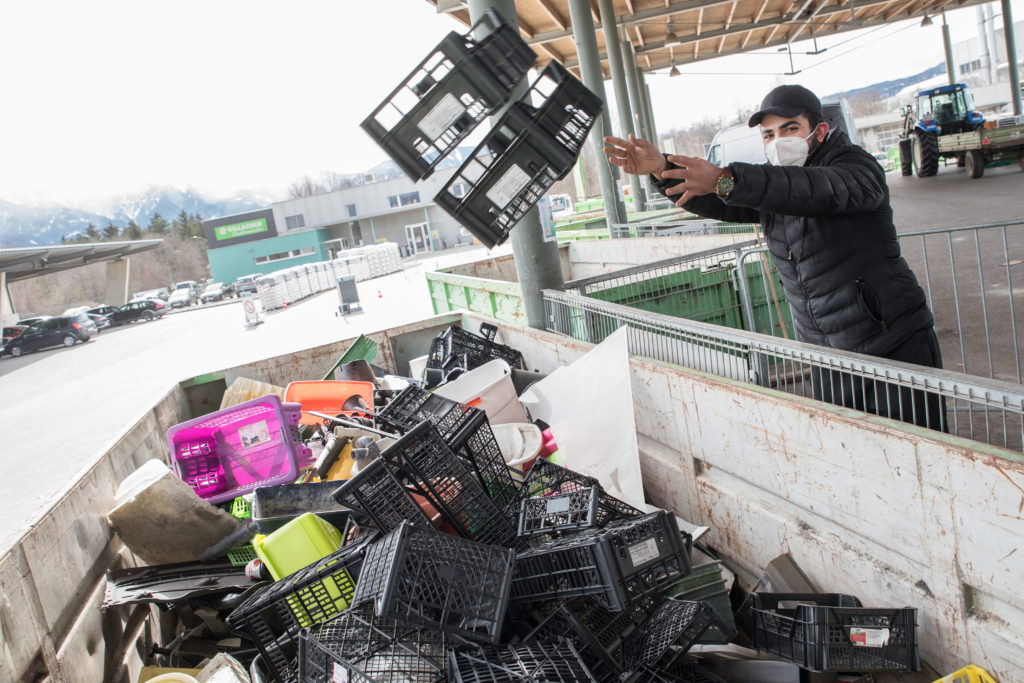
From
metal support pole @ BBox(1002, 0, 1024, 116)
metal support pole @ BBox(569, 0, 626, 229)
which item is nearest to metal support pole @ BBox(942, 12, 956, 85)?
metal support pole @ BBox(1002, 0, 1024, 116)

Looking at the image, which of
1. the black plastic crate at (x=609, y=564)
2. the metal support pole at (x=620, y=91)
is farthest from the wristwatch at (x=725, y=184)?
the metal support pole at (x=620, y=91)

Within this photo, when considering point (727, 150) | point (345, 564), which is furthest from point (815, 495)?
point (727, 150)

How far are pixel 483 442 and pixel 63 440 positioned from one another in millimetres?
10181

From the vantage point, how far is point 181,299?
4281 centimetres

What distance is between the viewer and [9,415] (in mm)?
Answer: 14008

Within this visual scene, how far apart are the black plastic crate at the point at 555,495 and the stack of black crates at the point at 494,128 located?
126cm

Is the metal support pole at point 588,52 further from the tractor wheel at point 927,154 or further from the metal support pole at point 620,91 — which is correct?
the tractor wheel at point 927,154

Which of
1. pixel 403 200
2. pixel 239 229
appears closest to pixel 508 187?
pixel 403 200

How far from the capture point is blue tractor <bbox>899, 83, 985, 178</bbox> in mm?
20766

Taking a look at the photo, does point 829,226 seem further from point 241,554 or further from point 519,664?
point 241,554

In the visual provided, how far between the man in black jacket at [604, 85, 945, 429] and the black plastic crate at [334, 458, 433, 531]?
A: 1.49 m

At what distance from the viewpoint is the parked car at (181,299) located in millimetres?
42531

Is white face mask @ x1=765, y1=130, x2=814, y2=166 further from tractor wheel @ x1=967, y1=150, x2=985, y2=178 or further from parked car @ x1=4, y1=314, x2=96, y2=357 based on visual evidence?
parked car @ x1=4, y1=314, x2=96, y2=357

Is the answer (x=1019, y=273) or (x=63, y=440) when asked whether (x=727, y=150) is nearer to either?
(x=1019, y=273)
